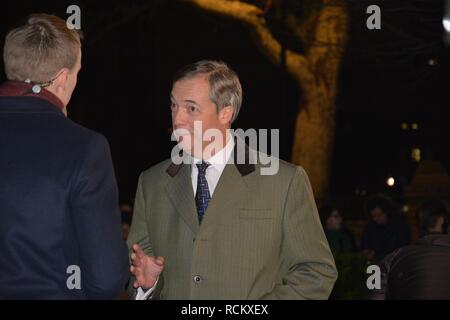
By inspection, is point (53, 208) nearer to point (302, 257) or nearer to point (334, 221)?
point (302, 257)

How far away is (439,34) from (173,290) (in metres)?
12.3

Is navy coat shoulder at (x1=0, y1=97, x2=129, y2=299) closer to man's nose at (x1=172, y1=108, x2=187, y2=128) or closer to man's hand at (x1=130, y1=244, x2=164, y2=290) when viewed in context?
man's hand at (x1=130, y1=244, x2=164, y2=290)

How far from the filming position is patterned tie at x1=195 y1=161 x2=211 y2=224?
13.4ft

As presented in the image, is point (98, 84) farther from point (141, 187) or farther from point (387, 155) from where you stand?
point (141, 187)

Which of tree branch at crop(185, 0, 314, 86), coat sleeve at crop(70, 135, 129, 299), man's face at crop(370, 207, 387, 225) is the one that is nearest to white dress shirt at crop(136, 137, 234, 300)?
coat sleeve at crop(70, 135, 129, 299)

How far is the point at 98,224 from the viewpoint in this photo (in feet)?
9.91

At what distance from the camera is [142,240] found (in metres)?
4.20

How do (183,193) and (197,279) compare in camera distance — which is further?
(183,193)

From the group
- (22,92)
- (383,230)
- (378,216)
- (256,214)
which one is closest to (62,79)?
(22,92)

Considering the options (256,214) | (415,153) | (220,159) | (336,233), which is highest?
(220,159)

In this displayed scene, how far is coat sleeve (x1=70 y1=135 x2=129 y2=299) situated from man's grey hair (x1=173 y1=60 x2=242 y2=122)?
111 cm

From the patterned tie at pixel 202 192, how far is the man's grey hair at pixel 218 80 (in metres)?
0.28

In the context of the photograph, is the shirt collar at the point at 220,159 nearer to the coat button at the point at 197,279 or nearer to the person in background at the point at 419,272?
the coat button at the point at 197,279

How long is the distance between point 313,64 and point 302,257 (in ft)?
45.4
